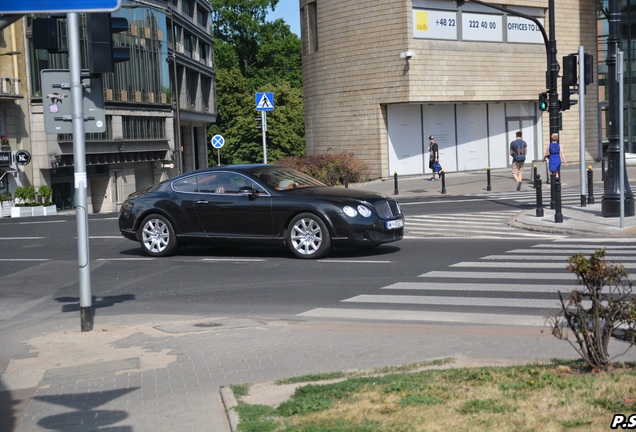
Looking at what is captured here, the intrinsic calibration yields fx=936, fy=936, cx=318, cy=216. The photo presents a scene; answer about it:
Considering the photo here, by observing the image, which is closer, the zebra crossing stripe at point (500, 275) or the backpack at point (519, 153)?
the zebra crossing stripe at point (500, 275)

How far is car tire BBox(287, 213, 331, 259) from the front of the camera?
15.7 meters

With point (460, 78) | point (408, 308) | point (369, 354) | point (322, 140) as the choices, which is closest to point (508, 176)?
point (460, 78)

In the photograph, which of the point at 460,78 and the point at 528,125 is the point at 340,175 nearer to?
the point at 460,78

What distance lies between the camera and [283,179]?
54.7ft

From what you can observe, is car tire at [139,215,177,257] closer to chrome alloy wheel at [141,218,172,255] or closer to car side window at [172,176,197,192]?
chrome alloy wheel at [141,218,172,255]

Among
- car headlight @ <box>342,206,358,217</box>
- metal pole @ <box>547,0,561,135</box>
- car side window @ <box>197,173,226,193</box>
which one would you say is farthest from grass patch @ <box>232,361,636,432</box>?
metal pole @ <box>547,0,561,135</box>

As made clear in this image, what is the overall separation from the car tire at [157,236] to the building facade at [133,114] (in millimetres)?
31411

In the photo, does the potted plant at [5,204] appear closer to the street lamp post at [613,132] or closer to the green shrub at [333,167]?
the green shrub at [333,167]

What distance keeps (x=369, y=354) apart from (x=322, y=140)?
3495cm

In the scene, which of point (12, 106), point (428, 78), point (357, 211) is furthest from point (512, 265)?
point (12, 106)

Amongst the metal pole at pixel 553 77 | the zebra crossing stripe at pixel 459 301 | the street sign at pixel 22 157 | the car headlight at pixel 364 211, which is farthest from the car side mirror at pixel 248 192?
the street sign at pixel 22 157

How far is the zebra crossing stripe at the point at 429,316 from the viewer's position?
10125mm

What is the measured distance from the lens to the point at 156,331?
10.4m

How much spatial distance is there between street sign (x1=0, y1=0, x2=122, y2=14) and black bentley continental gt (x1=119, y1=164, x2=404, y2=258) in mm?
7345
